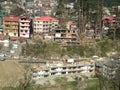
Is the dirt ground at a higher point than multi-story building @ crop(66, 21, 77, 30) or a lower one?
lower

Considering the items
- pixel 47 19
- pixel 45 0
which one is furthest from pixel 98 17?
pixel 45 0

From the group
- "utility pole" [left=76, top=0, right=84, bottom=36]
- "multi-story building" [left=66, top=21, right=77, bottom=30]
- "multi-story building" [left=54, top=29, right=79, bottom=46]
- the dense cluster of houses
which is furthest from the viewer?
"utility pole" [left=76, top=0, right=84, bottom=36]

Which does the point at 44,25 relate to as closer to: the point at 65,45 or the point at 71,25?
the point at 71,25

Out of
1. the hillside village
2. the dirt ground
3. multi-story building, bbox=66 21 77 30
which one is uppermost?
multi-story building, bbox=66 21 77 30

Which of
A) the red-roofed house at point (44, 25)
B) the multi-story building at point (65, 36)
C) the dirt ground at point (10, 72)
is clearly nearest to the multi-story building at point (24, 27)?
the red-roofed house at point (44, 25)

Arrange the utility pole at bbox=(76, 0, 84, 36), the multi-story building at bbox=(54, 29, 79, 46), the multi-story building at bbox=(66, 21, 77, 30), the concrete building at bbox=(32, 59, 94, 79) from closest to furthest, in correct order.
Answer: the concrete building at bbox=(32, 59, 94, 79), the multi-story building at bbox=(54, 29, 79, 46), the multi-story building at bbox=(66, 21, 77, 30), the utility pole at bbox=(76, 0, 84, 36)

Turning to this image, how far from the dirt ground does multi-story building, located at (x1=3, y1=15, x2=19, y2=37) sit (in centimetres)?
761

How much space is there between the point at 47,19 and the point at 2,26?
5.35 metres

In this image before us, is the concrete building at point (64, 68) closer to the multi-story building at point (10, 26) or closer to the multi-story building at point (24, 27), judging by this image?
the multi-story building at point (24, 27)

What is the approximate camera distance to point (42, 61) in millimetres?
31578

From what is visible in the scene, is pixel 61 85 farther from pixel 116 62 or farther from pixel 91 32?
pixel 91 32

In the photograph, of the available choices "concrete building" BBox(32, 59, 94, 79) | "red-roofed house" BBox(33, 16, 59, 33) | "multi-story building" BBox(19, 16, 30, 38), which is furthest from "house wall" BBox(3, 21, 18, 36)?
"concrete building" BBox(32, 59, 94, 79)

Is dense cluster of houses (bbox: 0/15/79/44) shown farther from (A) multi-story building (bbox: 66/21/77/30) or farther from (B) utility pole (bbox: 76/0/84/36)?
(B) utility pole (bbox: 76/0/84/36)

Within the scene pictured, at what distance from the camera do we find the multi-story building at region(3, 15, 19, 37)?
A: 38.7 m
